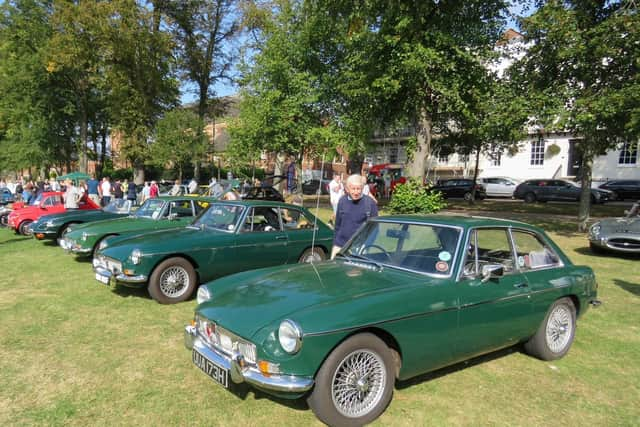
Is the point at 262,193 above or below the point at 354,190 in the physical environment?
below

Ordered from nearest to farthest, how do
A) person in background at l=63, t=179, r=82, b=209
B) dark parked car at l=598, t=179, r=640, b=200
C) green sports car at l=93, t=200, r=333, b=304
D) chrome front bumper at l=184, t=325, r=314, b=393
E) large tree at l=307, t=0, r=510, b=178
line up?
chrome front bumper at l=184, t=325, r=314, b=393 → green sports car at l=93, t=200, r=333, b=304 → person in background at l=63, t=179, r=82, b=209 → large tree at l=307, t=0, r=510, b=178 → dark parked car at l=598, t=179, r=640, b=200

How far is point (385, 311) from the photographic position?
10.5ft

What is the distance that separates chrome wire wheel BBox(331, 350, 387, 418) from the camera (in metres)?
3.09

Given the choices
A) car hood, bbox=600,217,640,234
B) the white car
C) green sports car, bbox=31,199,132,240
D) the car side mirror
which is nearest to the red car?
green sports car, bbox=31,199,132,240

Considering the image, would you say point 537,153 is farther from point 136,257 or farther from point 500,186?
point 136,257

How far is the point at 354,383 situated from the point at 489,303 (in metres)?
1.46

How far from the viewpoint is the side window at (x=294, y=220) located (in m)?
7.32

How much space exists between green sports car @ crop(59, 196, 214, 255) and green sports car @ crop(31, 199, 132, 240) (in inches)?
81.1

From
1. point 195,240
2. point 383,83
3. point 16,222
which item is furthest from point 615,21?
point 16,222

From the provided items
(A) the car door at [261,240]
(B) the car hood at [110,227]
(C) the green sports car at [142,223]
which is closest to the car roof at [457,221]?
(A) the car door at [261,240]

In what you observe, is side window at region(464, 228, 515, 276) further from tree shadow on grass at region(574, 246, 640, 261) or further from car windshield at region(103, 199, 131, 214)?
car windshield at region(103, 199, 131, 214)

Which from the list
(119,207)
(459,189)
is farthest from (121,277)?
(459,189)

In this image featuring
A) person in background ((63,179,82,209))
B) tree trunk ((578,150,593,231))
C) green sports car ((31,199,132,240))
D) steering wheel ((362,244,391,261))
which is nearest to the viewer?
steering wheel ((362,244,391,261))

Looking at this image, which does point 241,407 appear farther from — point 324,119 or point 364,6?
point 324,119
